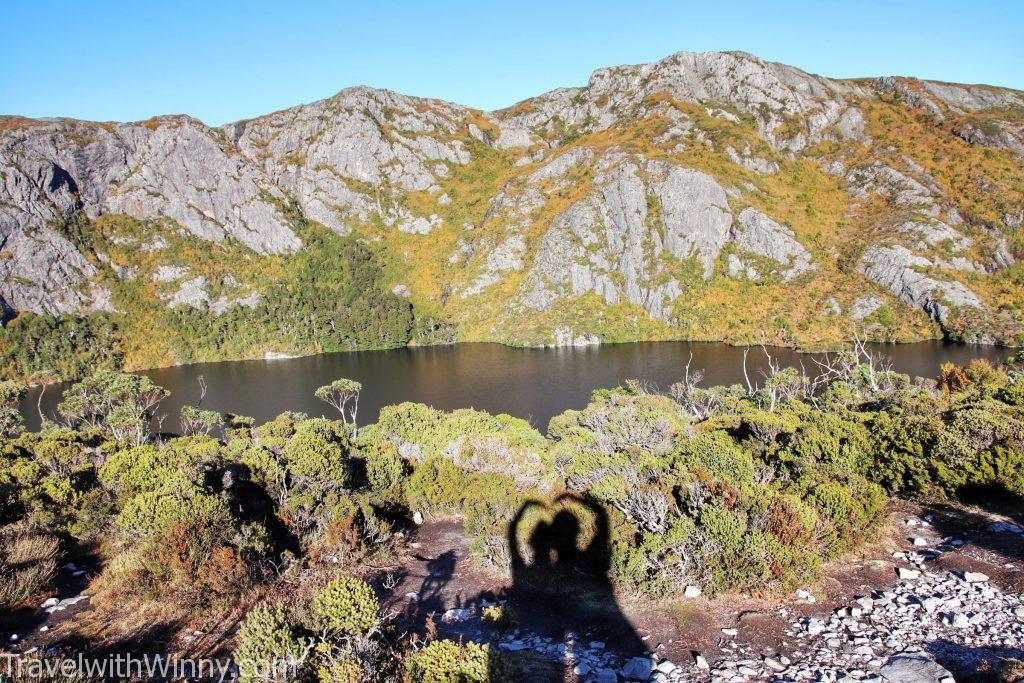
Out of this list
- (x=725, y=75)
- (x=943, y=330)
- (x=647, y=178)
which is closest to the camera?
(x=943, y=330)

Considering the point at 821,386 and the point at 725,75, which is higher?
the point at 725,75

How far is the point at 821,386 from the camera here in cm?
7212

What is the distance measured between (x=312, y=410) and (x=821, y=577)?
2733 inches

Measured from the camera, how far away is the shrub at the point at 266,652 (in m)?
8.50

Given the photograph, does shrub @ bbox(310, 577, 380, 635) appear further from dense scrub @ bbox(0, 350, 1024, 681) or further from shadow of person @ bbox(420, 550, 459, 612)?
shadow of person @ bbox(420, 550, 459, 612)

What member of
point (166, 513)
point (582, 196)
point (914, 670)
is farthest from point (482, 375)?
point (582, 196)

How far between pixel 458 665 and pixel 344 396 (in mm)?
60277

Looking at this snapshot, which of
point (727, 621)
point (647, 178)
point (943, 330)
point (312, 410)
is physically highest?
point (647, 178)

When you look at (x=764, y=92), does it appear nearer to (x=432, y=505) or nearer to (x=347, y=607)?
(x=432, y=505)

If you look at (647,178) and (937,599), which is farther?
(647,178)

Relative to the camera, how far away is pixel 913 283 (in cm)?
10481

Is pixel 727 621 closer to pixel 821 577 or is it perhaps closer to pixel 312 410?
pixel 821 577

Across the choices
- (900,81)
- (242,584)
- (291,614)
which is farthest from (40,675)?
(900,81)

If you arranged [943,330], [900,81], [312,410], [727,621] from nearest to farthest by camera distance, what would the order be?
[727,621], [312,410], [943,330], [900,81]
